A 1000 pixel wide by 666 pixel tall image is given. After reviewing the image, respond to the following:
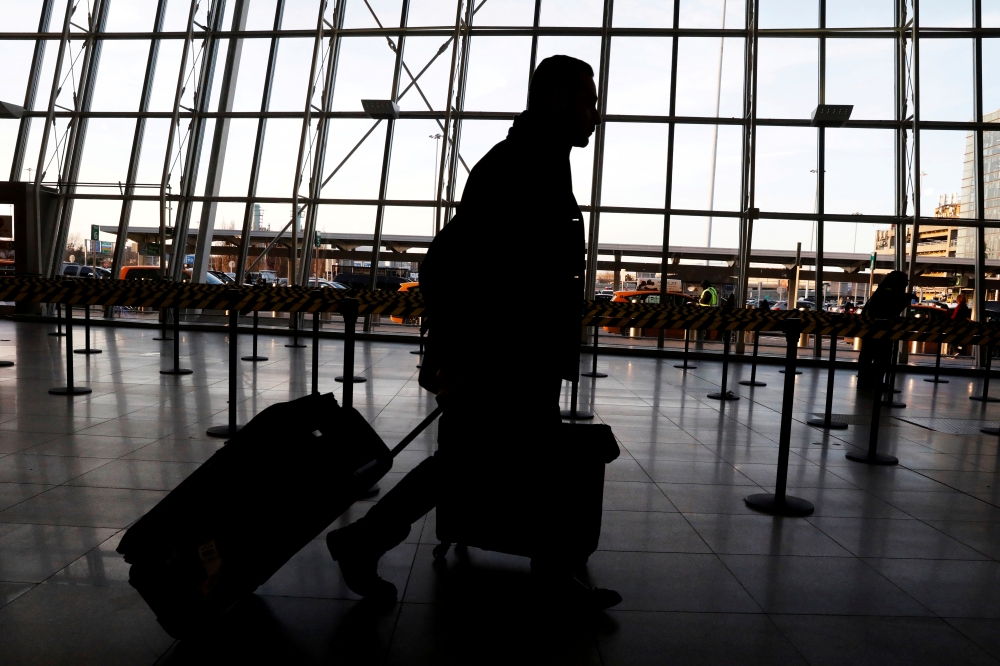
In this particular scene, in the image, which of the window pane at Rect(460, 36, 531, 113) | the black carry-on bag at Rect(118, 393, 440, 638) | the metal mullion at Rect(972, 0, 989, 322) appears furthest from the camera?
the window pane at Rect(460, 36, 531, 113)

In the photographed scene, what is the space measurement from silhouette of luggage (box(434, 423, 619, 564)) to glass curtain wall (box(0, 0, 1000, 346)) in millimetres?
11203

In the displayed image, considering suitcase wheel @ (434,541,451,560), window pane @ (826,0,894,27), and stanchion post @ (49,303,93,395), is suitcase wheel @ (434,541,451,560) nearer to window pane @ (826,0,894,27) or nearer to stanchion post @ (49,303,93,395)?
stanchion post @ (49,303,93,395)

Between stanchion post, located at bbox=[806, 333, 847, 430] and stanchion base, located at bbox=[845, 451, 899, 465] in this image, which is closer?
stanchion base, located at bbox=[845, 451, 899, 465]

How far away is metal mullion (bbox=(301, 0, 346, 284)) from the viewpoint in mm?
14164

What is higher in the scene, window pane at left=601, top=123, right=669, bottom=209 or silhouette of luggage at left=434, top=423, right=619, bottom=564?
window pane at left=601, top=123, right=669, bottom=209

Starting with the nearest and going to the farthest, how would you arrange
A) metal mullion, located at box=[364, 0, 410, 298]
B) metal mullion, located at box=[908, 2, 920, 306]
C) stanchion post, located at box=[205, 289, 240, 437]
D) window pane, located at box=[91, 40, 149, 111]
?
stanchion post, located at box=[205, 289, 240, 437] < metal mullion, located at box=[908, 2, 920, 306] < metal mullion, located at box=[364, 0, 410, 298] < window pane, located at box=[91, 40, 149, 111]

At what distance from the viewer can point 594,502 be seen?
2.70 meters

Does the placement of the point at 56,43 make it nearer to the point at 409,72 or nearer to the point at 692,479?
the point at 409,72

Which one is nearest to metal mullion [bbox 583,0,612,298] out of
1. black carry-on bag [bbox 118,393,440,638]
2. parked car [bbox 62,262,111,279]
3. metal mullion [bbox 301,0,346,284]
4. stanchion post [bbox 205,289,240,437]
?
metal mullion [bbox 301,0,346,284]

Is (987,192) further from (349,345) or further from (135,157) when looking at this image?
(135,157)

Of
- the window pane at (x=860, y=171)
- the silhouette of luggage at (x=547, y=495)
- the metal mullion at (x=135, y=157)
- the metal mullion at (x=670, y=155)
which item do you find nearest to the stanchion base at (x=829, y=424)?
the silhouette of luggage at (x=547, y=495)

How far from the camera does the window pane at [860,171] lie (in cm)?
1309

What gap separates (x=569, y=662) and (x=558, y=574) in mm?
347

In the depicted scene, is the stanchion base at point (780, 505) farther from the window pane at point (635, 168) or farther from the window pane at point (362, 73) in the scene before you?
the window pane at point (362, 73)
